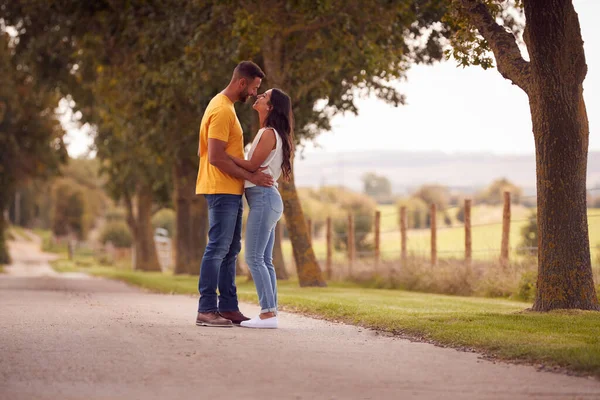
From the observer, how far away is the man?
1056 cm

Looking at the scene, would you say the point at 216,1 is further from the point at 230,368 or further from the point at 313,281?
the point at 230,368

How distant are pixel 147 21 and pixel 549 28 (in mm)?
14928

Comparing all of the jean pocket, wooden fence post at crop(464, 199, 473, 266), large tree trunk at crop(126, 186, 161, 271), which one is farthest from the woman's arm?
large tree trunk at crop(126, 186, 161, 271)

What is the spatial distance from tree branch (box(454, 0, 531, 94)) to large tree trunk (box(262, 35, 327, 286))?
958 cm

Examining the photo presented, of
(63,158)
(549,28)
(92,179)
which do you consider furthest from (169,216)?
(549,28)

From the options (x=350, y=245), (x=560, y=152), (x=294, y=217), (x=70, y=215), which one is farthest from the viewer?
(x=70, y=215)

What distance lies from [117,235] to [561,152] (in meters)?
81.4

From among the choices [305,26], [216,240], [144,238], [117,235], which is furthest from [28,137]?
[117,235]

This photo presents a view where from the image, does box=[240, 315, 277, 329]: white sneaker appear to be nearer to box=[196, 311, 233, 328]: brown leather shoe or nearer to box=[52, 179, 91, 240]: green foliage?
box=[196, 311, 233, 328]: brown leather shoe

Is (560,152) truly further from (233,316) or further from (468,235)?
(468,235)

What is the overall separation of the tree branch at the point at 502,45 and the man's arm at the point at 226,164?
4011 millimetres

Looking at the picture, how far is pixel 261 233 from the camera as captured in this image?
10750 millimetres

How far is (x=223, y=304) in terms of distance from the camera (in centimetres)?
1117

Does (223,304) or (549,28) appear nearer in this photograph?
(223,304)
